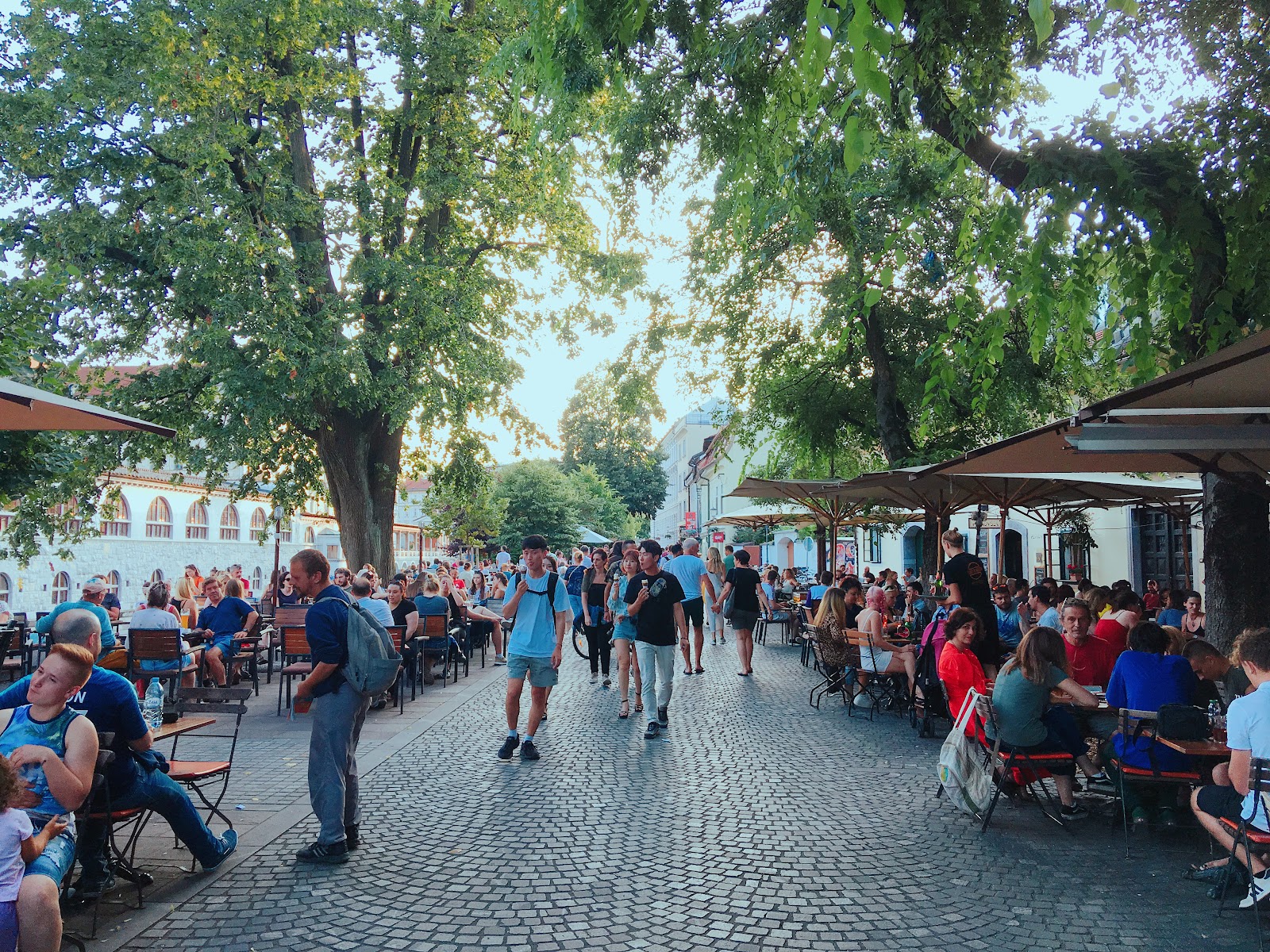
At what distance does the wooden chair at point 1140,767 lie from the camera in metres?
5.99

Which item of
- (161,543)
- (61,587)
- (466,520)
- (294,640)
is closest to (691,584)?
(294,640)

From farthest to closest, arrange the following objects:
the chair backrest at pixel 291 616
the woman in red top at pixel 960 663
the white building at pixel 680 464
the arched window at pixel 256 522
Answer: the white building at pixel 680 464
the arched window at pixel 256 522
the chair backrest at pixel 291 616
the woman in red top at pixel 960 663

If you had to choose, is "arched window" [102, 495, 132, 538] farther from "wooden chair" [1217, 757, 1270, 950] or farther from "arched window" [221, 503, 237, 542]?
"wooden chair" [1217, 757, 1270, 950]

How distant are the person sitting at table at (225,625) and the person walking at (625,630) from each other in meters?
4.83

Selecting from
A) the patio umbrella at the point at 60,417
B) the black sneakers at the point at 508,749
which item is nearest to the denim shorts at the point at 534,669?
the black sneakers at the point at 508,749

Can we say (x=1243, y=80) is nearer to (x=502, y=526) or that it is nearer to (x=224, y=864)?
(x=224, y=864)

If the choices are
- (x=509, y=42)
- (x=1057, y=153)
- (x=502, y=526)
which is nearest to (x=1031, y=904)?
(x=1057, y=153)

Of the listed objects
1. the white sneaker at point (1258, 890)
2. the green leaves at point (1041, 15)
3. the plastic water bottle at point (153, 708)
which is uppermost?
the green leaves at point (1041, 15)

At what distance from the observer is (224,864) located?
5516mm

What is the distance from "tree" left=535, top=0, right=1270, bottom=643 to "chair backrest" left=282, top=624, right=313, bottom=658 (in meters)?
6.47

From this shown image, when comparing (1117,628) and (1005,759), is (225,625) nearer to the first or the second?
(1005,759)

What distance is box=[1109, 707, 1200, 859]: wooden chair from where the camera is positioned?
599 cm

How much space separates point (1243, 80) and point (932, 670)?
5.69m

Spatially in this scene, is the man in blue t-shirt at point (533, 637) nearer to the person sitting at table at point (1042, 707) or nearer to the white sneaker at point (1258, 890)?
the person sitting at table at point (1042, 707)
